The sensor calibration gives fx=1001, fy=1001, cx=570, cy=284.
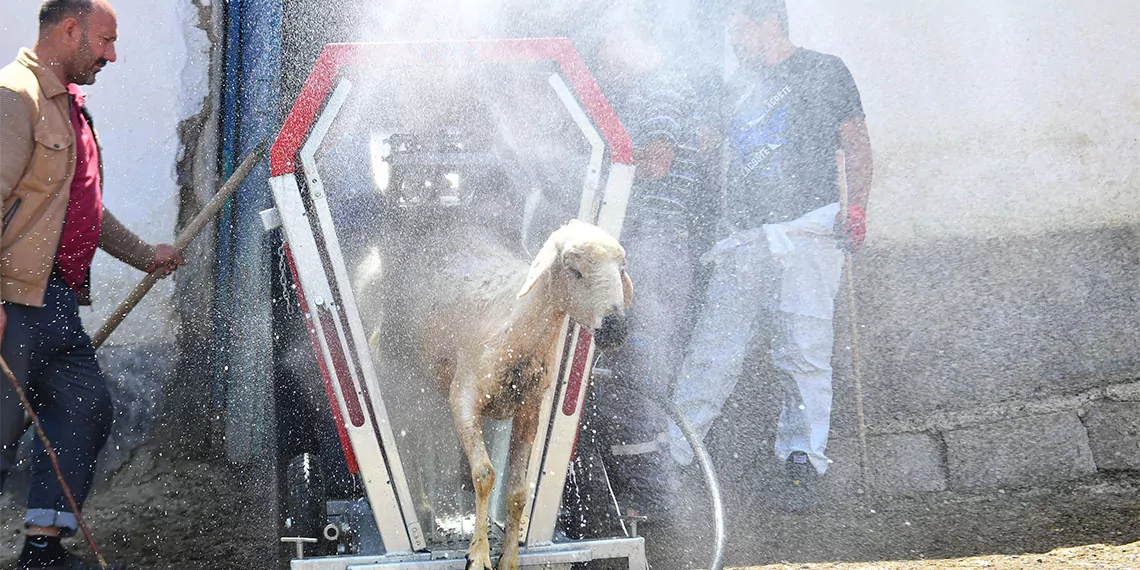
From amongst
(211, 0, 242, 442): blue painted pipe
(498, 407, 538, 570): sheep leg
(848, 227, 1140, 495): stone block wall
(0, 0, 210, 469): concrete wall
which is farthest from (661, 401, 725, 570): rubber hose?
(0, 0, 210, 469): concrete wall

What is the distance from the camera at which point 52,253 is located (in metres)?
3.28

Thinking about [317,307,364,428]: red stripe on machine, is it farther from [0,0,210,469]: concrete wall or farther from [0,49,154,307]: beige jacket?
[0,0,210,469]: concrete wall

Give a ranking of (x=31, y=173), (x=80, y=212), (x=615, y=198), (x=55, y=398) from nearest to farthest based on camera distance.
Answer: (x=31, y=173), (x=55, y=398), (x=80, y=212), (x=615, y=198)

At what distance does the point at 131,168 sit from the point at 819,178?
11.5 feet

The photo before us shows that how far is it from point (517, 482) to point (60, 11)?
2.21m

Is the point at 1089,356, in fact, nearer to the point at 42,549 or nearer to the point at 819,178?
the point at 819,178

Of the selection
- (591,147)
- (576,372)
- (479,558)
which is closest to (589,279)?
(576,372)

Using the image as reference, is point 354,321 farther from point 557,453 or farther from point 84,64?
point 84,64

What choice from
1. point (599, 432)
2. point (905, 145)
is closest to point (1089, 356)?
point (905, 145)

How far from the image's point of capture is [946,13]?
5652mm

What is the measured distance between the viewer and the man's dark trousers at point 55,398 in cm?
318

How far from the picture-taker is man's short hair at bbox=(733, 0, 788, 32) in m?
5.15

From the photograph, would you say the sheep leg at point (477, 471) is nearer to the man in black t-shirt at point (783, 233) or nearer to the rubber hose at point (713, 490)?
the rubber hose at point (713, 490)

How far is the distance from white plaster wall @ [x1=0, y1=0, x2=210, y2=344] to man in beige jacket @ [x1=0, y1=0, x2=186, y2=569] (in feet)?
5.29
